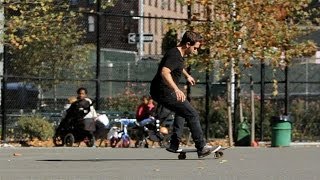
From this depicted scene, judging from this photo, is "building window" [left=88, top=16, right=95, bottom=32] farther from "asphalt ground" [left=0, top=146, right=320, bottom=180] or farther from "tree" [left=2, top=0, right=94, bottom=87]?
"asphalt ground" [left=0, top=146, right=320, bottom=180]

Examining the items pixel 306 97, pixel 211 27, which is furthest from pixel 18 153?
pixel 306 97

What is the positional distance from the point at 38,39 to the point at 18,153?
5757mm

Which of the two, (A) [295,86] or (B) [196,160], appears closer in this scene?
(B) [196,160]

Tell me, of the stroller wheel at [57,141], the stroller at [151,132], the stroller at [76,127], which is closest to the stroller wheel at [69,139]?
the stroller at [76,127]

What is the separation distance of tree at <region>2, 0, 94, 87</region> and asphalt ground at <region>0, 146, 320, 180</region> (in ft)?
→ 15.8

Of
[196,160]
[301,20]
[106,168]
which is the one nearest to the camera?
[106,168]

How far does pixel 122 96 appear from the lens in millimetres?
24750

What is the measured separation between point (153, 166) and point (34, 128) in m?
9.21

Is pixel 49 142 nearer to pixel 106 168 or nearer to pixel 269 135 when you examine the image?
pixel 269 135

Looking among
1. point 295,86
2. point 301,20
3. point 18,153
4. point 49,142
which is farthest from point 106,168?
point 295,86

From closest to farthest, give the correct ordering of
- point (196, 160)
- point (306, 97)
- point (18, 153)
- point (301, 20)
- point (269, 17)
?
point (196, 160), point (18, 153), point (269, 17), point (301, 20), point (306, 97)

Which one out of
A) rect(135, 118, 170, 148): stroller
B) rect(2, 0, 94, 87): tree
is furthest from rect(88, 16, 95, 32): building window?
rect(135, 118, 170, 148): stroller

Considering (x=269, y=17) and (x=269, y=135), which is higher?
(x=269, y=17)

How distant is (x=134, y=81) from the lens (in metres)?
23.4
